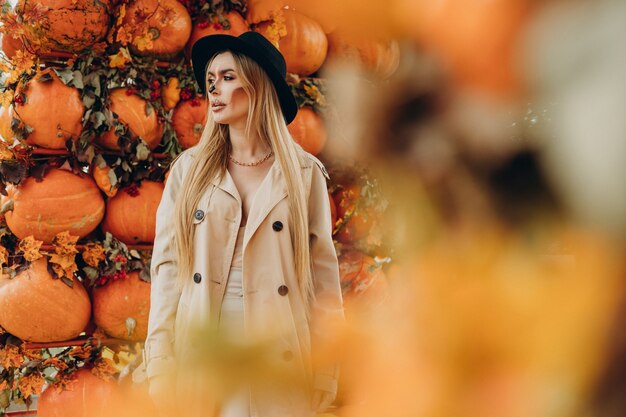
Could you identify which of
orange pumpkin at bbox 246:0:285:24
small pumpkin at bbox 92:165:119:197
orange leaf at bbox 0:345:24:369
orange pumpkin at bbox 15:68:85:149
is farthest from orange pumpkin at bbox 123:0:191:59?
orange pumpkin at bbox 246:0:285:24

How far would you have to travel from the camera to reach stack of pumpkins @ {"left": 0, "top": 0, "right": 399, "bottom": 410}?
176 cm

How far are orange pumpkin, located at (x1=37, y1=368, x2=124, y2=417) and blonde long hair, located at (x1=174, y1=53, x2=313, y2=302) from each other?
62cm

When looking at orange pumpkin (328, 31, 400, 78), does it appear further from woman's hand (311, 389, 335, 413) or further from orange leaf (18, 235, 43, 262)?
orange leaf (18, 235, 43, 262)

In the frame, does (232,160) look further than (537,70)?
Yes

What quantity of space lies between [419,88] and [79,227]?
182 centimetres

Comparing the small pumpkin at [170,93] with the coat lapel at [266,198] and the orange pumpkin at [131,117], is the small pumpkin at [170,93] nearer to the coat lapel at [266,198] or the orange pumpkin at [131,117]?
the orange pumpkin at [131,117]

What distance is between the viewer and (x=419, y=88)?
0.48 feet

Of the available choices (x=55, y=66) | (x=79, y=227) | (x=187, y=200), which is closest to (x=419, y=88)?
(x=187, y=200)

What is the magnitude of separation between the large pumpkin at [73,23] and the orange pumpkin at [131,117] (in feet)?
0.58

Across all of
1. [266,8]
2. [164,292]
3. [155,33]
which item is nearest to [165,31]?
[155,33]

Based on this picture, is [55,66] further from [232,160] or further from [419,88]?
[419,88]

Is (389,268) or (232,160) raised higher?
(389,268)

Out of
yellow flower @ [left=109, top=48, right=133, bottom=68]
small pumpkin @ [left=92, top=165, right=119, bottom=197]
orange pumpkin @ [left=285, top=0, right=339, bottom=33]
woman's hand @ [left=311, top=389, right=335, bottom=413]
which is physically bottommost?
small pumpkin @ [left=92, top=165, right=119, bottom=197]

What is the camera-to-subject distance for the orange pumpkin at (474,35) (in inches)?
4.9
